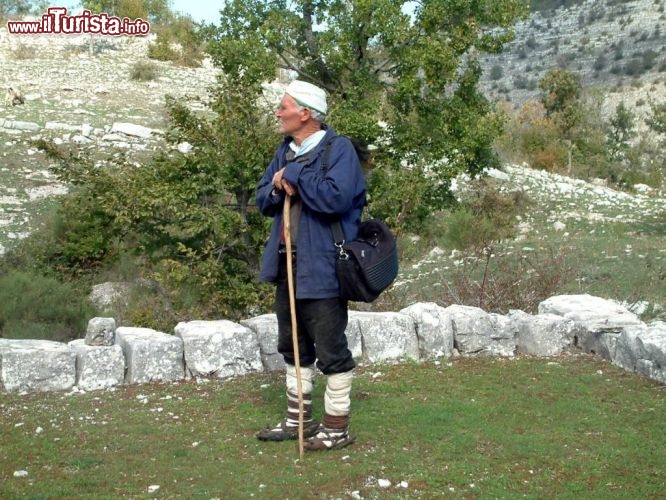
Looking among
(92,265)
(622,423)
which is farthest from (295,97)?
(92,265)

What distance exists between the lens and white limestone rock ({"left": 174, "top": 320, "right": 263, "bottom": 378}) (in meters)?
6.98

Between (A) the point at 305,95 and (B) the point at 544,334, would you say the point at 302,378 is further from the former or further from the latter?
(B) the point at 544,334

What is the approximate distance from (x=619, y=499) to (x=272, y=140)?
655cm

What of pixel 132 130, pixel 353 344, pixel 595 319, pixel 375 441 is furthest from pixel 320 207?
pixel 132 130

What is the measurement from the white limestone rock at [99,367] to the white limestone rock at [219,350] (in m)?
0.53

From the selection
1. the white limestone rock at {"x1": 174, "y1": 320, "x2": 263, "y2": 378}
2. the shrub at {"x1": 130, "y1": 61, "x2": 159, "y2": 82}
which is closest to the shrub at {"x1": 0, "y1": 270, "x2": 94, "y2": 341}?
the white limestone rock at {"x1": 174, "y1": 320, "x2": 263, "y2": 378}

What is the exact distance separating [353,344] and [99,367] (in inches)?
83.4

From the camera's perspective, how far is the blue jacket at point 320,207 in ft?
16.1

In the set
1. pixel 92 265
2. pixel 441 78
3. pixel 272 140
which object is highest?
pixel 441 78

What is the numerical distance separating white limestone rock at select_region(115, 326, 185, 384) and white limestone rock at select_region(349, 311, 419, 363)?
1.56 m

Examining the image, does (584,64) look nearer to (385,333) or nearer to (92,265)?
(92,265)

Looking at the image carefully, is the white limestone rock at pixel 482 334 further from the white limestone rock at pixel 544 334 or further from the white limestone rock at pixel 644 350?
the white limestone rock at pixel 644 350

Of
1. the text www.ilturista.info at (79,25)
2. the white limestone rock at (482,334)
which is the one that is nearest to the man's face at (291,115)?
the white limestone rock at (482,334)

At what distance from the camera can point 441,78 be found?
44.2ft
